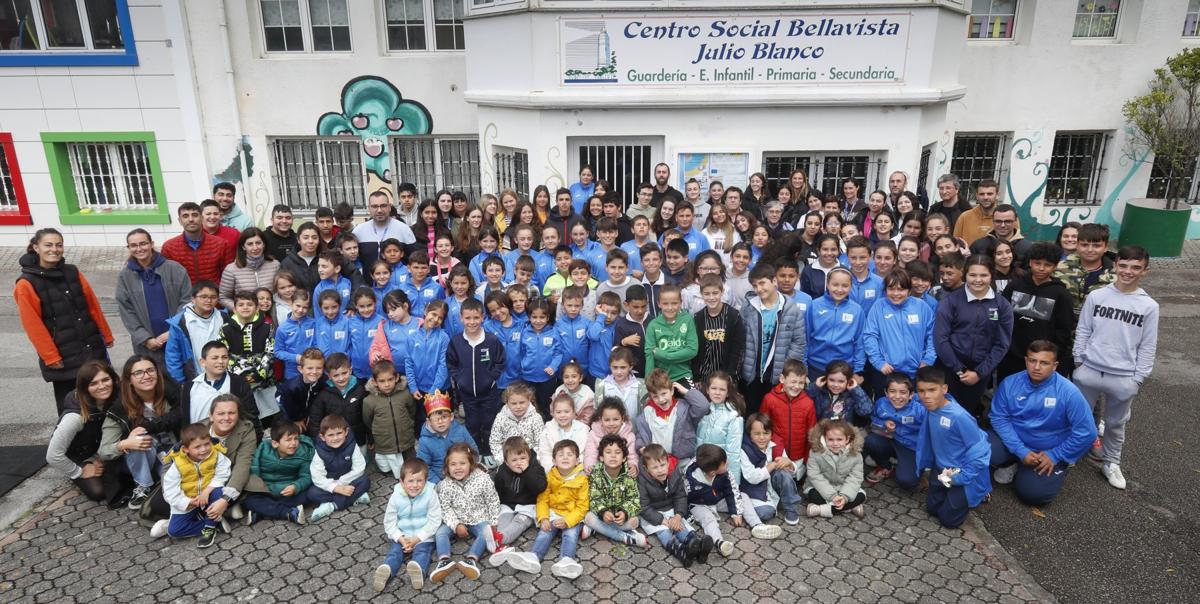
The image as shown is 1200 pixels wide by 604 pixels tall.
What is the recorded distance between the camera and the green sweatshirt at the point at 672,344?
18.3 ft

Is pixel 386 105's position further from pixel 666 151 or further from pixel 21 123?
pixel 21 123

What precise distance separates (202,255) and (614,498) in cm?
458

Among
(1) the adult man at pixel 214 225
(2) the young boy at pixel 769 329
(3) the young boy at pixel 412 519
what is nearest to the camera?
(3) the young boy at pixel 412 519

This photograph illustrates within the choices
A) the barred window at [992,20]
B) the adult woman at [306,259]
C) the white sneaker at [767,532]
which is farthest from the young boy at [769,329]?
the barred window at [992,20]

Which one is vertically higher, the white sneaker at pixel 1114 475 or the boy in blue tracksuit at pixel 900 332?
the boy in blue tracksuit at pixel 900 332

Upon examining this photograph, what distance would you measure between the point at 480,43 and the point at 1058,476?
8.65m

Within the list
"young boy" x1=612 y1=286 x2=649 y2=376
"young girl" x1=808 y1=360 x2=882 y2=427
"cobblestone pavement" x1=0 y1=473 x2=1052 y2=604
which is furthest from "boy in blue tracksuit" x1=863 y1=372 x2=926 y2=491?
"young boy" x1=612 y1=286 x2=649 y2=376

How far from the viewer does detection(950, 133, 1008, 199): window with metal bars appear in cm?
1210

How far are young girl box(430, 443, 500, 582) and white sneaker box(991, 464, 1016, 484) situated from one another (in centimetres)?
388

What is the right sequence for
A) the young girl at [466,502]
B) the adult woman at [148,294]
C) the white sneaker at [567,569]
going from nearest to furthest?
the white sneaker at [567,569], the young girl at [466,502], the adult woman at [148,294]

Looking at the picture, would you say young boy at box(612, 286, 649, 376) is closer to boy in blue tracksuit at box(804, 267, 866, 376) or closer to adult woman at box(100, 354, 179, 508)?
boy in blue tracksuit at box(804, 267, 866, 376)

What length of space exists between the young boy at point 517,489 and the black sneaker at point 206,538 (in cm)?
198

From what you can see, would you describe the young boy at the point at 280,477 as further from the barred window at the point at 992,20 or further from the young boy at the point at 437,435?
the barred window at the point at 992,20

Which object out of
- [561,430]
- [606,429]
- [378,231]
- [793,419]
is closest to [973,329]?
[793,419]
